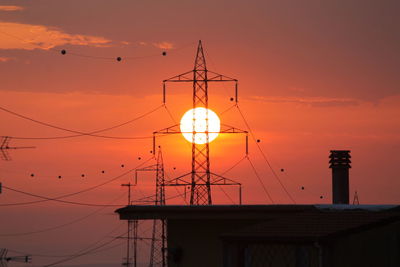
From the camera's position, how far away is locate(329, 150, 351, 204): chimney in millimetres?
40688

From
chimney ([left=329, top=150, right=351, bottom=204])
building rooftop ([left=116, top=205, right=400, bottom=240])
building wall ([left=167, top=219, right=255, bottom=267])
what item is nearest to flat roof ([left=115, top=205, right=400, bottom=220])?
building rooftop ([left=116, top=205, right=400, bottom=240])

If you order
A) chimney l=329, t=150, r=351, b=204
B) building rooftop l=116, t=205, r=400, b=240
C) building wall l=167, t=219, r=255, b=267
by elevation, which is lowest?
building wall l=167, t=219, r=255, b=267

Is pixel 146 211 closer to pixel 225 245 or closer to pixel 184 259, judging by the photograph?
pixel 184 259

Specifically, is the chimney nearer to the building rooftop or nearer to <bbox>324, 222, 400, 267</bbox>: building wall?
the building rooftop

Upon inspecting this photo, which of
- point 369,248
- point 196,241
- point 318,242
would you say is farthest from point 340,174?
point 318,242

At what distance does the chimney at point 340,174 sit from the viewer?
40688mm

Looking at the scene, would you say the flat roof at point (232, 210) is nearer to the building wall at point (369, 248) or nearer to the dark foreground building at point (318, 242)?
the dark foreground building at point (318, 242)

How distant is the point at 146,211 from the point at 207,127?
99.2ft

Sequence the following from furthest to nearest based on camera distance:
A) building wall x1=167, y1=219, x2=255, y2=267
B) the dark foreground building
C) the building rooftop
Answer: building wall x1=167, y1=219, x2=255, y2=267
the building rooftop
the dark foreground building

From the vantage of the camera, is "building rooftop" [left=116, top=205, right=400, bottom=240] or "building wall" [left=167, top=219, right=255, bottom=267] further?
"building wall" [left=167, top=219, right=255, bottom=267]

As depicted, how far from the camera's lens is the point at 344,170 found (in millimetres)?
42344

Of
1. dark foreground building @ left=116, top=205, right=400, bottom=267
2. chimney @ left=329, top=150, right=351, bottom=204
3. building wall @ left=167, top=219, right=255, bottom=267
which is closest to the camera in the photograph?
dark foreground building @ left=116, top=205, right=400, bottom=267

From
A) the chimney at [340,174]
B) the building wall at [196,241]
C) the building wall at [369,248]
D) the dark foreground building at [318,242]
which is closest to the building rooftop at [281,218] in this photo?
the dark foreground building at [318,242]

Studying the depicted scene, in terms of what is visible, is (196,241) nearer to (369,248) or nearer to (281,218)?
(281,218)
